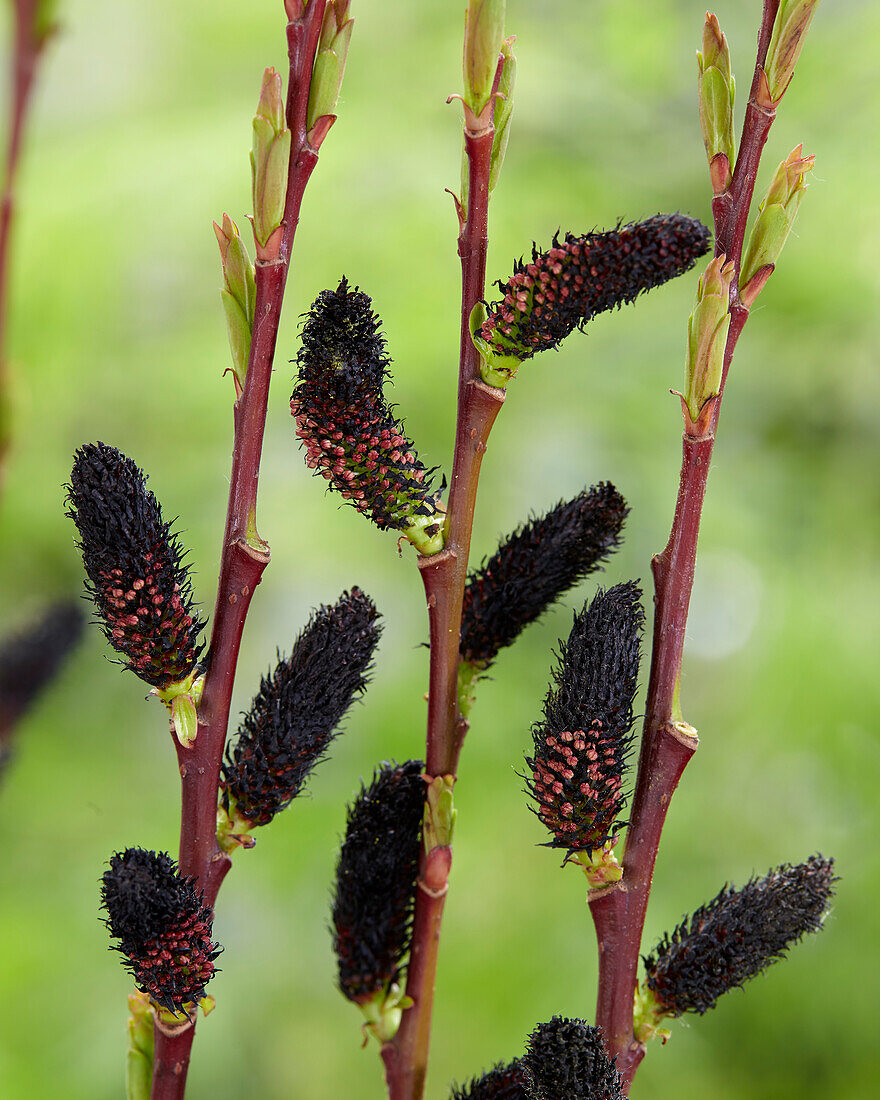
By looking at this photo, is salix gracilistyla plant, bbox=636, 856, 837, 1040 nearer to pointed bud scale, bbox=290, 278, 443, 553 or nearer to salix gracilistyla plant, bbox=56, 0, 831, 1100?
salix gracilistyla plant, bbox=56, 0, 831, 1100

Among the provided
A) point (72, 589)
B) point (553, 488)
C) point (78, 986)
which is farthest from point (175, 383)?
point (78, 986)

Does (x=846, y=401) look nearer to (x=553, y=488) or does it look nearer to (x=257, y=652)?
(x=553, y=488)

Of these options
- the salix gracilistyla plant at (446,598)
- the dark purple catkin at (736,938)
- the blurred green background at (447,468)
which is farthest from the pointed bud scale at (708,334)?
the blurred green background at (447,468)

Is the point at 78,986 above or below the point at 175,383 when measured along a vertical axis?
below

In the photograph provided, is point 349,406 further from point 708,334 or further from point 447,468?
point 447,468

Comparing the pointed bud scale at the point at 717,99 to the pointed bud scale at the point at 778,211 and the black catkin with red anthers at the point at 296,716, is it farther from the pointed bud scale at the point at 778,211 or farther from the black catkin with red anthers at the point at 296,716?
the black catkin with red anthers at the point at 296,716

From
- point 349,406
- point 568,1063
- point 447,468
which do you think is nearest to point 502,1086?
point 568,1063
